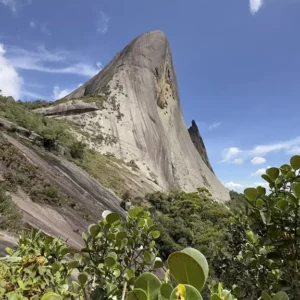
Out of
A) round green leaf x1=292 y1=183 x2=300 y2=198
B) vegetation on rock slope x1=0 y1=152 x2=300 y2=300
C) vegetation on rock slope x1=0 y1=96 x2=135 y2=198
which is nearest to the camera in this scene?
round green leaf x1=292 y1=183 x2=300 y2=198

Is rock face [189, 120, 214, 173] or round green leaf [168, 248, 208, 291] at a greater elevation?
rock face [189, 120, 214, 173]

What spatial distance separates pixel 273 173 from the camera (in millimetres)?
1601

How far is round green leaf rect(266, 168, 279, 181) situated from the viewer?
1.58 m

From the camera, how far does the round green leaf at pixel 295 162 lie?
58.8 inches

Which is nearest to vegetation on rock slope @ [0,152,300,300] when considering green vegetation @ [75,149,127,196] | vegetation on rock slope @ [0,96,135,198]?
vegetation on rock slope @ [0,96,135,198]

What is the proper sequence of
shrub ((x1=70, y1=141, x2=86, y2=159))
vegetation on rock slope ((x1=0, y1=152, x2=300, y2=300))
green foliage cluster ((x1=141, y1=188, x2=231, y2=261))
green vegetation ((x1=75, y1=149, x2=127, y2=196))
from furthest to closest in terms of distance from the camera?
green vegetation ((x1=75, y1=149, x2=127, y2=196)) → shrub ((x1=70, y1=141, x2=86, y2=159)) → green foliage cluster ((x1=141, y1=188, x2=231, y2=261)) → vegetation on rock slope ((x1=0, y1=152, x2=300, y2=300))

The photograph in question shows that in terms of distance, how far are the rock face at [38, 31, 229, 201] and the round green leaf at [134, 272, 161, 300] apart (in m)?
29.7

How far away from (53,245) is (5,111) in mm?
19702

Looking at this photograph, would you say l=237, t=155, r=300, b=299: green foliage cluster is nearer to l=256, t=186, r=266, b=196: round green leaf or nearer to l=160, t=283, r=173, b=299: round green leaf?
l=256, t=186, r=266, b=196: round green leaf

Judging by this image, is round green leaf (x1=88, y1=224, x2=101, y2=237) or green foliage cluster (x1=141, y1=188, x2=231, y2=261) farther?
green foliage cluster (x1=141, y1=188, x2=231, y2=261)

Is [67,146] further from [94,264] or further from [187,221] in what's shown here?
[94,264]

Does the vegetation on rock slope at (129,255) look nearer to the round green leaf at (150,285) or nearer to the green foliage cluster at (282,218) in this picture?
the green foliage cluster at (282,218)

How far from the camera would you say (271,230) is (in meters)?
1.55

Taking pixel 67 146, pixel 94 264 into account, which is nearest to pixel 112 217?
pixel 94 264
